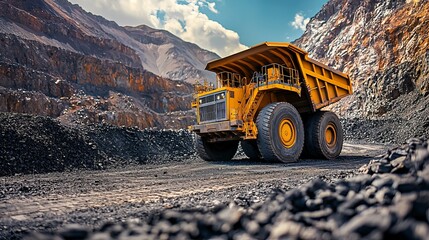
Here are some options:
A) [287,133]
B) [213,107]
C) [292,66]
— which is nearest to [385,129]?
[292,66]

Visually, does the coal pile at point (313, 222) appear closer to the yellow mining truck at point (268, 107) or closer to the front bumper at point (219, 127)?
the front bumper at point (219, 127)

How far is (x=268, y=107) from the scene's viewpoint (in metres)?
8.63

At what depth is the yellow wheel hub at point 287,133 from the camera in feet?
29.0

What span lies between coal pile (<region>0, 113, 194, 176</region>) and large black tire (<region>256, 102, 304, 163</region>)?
4.19 m

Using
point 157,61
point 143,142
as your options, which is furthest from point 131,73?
point 157,61

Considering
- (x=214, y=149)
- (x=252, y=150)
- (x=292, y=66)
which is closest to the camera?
(x=292, y=66)

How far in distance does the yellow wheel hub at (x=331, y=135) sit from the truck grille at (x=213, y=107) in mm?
3911

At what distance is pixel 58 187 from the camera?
522cm

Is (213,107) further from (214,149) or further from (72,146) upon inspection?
(72,146)

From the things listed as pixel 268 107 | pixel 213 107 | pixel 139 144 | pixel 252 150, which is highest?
pixel 213 107

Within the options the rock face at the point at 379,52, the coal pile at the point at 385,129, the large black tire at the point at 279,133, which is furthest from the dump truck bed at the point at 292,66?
the rock face at the point at 379,52

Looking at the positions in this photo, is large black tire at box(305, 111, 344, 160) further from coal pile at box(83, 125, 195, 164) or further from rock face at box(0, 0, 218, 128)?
rock face at box(0, 0, 218, 128)

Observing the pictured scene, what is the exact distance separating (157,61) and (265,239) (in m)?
99.4

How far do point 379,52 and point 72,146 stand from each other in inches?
1467
